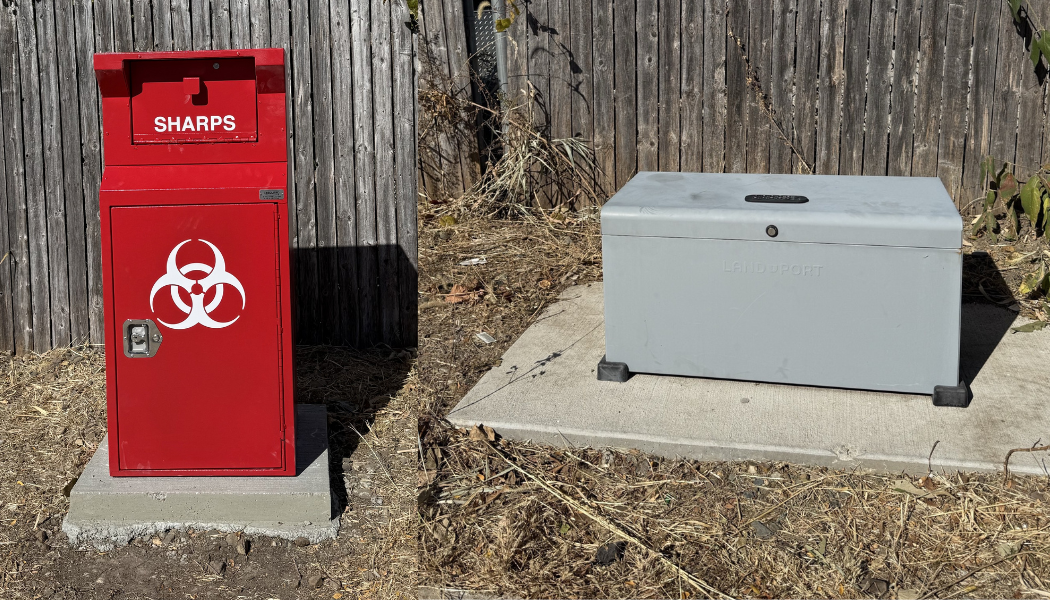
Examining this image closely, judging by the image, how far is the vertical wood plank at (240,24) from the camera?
510cm

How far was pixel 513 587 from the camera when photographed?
344 centimetres

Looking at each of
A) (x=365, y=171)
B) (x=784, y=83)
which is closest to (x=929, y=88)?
(x=784, y=83)

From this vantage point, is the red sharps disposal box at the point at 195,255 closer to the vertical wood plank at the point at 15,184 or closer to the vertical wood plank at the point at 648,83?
the vertical wood plank at the point at 15,184

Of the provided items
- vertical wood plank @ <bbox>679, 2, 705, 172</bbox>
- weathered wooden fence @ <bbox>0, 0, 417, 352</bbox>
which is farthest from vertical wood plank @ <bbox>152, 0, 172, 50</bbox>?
vertical wood plank @ <bbox>679, 2, 705, 172</bbox>

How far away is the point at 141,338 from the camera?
3.96 meters

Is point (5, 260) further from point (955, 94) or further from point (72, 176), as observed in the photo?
point (955, 94)

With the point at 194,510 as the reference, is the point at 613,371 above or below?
above

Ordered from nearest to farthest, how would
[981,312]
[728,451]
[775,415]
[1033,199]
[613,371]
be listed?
[728,451]
[775,415]
[613,371]
[981,312]
[1033,199]

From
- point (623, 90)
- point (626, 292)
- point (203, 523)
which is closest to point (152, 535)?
point (203, 523)

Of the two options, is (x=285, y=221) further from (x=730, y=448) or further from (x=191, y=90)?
(x=730, y=448)

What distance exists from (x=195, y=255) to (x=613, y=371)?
191cm

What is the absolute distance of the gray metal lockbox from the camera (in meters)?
4.27

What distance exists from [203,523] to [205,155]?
141cm

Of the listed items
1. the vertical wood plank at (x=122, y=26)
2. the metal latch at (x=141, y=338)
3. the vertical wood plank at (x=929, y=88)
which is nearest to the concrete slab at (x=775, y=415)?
the metal latch at (x=141, y=338)
